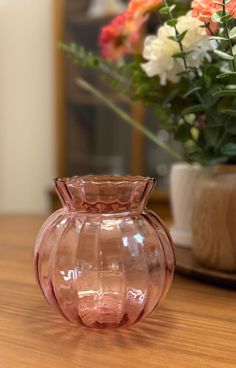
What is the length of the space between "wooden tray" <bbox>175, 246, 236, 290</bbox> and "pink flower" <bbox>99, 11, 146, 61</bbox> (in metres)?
0.40

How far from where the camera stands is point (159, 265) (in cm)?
52

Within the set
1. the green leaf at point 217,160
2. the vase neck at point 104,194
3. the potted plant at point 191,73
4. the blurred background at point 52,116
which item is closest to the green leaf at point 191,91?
the potted plant at point 191,73

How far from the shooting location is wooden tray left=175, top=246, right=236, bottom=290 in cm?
68

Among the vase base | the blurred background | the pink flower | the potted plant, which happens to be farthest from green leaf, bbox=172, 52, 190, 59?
the blurred background

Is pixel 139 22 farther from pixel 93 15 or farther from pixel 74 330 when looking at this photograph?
pixel 93 15

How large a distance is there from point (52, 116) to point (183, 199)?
6.28 ft

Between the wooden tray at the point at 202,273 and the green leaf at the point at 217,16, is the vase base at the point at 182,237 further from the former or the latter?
the green leaf at the point at 217,16

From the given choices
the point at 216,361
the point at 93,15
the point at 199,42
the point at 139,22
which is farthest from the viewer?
the point at 93,15

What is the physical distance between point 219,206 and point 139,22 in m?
0.33

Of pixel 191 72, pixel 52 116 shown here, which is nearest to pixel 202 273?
pixel 191 72

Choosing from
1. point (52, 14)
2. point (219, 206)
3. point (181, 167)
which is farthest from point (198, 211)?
point (52, 14)

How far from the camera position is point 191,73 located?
0.70 meters

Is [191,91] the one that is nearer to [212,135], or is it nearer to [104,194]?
[212,135]

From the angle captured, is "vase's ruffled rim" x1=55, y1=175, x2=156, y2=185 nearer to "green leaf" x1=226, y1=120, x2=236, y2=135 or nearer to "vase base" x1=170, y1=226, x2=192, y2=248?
"green leaf" x1=226, y1=120, x2=236, y2=135
